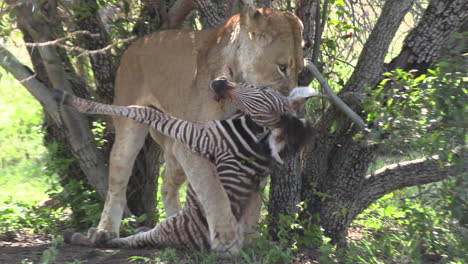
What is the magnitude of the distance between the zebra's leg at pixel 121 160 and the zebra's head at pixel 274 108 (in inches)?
55.8

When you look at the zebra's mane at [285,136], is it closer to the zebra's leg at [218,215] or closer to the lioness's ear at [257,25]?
the zebra's leg at [218,215]

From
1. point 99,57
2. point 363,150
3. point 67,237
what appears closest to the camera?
point 67,237

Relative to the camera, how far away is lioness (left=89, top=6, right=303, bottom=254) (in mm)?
4512

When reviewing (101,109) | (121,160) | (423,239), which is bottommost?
(423,239)

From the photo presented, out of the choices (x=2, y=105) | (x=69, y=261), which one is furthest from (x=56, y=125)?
(x=2, y=105)

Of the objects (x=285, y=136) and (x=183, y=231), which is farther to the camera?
(x=183, y=231)

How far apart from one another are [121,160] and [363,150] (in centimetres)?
189

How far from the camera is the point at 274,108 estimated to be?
4348 mm

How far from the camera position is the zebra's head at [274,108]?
4.34 metres

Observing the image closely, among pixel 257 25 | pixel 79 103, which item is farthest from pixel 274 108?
pixel 79 103

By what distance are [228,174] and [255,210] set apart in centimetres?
35

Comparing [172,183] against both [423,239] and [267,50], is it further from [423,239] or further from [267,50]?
[423,239]

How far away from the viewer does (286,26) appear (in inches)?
188

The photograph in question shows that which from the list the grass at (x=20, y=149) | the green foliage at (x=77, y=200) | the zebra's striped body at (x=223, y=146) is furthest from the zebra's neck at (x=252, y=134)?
the grass at (x=20, y=149)
